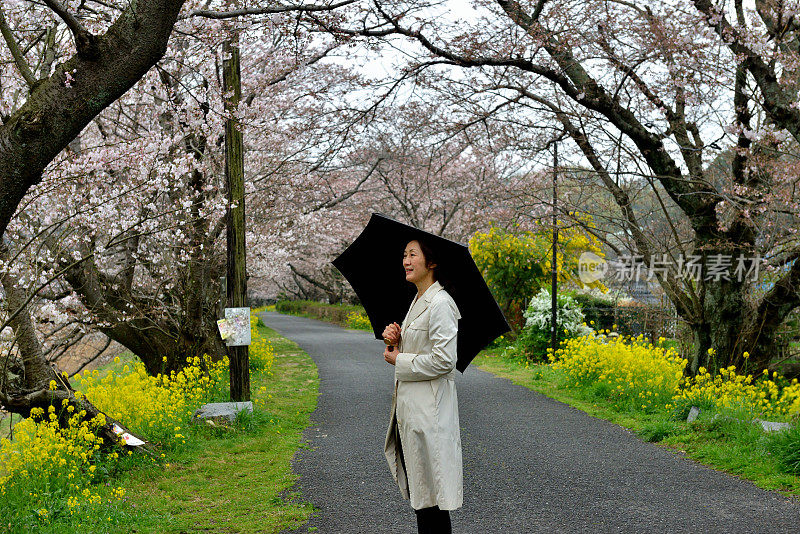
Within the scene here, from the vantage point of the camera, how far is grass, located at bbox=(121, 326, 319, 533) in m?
4.93

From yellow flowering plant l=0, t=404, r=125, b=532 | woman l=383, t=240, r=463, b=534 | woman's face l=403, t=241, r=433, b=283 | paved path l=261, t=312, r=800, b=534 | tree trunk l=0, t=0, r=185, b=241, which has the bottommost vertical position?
paved path l=261, t=312, r=800, b=534

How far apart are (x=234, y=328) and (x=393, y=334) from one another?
5119 millimetres

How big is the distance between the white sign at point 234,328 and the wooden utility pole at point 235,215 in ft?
0.52

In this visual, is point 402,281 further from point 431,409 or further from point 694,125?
point 694,125

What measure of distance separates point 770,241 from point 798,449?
123 inches

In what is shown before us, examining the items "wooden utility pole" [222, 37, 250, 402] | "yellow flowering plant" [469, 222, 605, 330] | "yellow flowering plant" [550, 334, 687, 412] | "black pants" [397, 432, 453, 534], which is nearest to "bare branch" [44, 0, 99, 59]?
"black pants" [397, 432, 453, 534]

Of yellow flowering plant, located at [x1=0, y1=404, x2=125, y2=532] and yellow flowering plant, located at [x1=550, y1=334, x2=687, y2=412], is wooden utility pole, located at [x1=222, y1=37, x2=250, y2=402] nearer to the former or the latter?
yellow flowering plant, located at [x1=0, y1=404, x2=125, y2=532]

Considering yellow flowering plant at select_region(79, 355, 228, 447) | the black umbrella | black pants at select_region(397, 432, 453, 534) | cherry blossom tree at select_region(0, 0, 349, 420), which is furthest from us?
yellow flowering plant at select_region(79, 355, 228, 447)

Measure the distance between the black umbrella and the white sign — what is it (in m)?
4.40

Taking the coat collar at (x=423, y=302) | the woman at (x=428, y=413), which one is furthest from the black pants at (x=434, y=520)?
the coat collar at (x=423, y=302)

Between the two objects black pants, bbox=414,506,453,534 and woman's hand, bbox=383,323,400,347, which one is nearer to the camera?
black pants, bbox=414,506,453,534

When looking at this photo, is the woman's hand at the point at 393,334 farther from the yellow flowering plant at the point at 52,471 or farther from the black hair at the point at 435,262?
the yellow flowering plant at the point at 52,471

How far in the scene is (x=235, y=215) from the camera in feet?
28.1

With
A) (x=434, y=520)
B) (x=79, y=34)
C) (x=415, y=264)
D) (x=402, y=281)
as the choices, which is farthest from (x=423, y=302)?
(x=79, y=34)
